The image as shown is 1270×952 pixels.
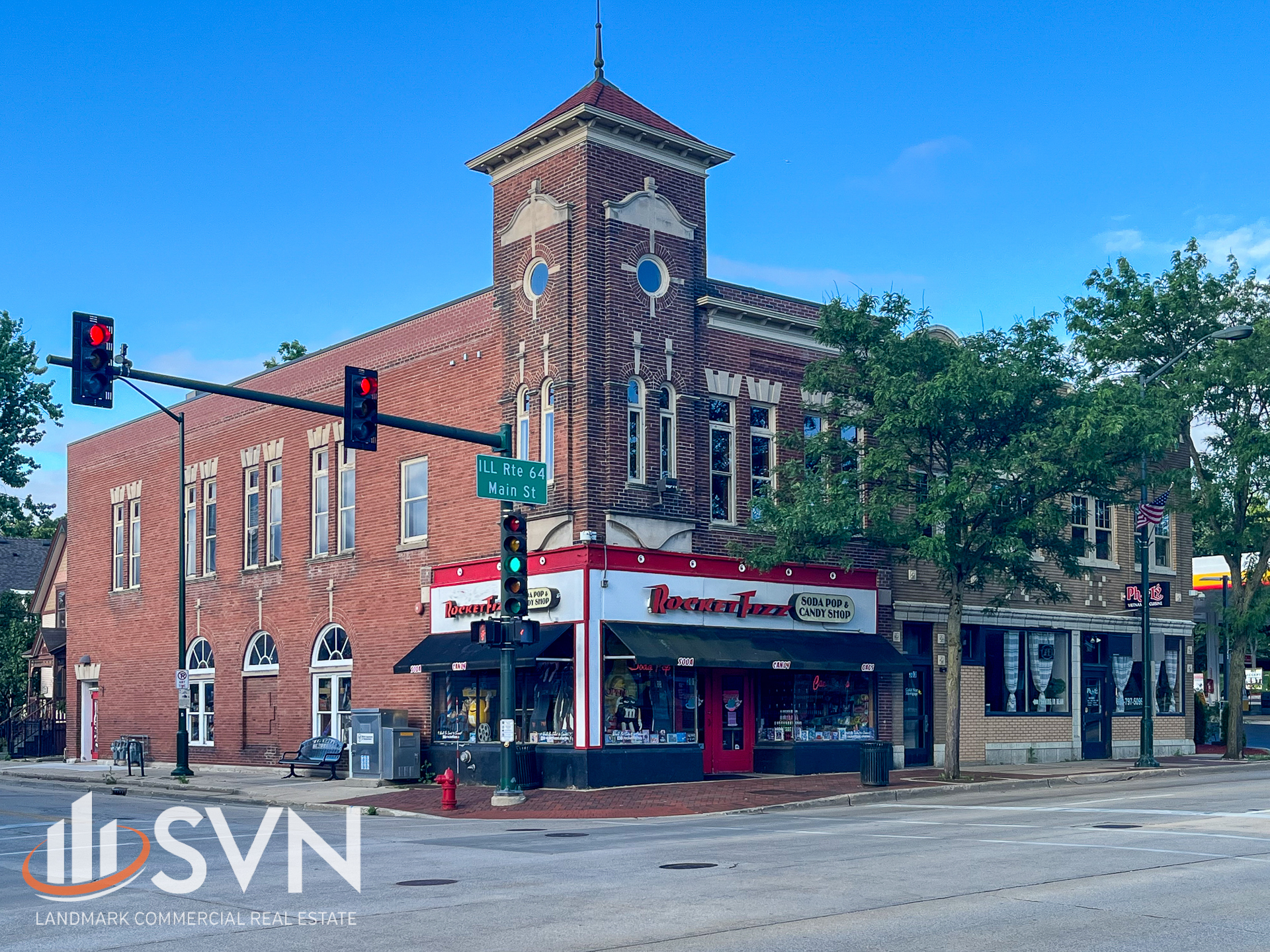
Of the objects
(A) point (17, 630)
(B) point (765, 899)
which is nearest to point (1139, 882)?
(B) point (765, 899)

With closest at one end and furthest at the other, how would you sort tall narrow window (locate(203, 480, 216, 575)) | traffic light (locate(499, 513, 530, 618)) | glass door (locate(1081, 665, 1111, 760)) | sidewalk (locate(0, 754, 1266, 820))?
traffic light (locate(499, 513, 530, 618)) → sidewalk (locate(0, 754, 1266, 820)) → glass door (locate(1081, 665, 1111, 760)) → tall narrow window (locate(203, 480, 216, 575))

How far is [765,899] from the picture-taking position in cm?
1191

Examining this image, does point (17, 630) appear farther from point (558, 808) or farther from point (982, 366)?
point (982, 366)

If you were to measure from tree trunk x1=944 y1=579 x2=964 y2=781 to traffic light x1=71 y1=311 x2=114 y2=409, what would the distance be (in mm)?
17244

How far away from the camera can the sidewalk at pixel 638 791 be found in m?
23.1

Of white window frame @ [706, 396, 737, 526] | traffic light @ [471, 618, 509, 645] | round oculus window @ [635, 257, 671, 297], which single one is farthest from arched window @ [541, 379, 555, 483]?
traffic light @ [471, 618, 509, 645]

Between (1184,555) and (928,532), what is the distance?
14700 mm

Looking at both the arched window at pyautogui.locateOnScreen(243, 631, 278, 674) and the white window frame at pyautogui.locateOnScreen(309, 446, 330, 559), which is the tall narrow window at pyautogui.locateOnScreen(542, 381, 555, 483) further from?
the arched window at pyautogui.locateOnScreen(243, 631, 278, 674)

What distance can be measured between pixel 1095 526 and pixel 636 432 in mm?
16454

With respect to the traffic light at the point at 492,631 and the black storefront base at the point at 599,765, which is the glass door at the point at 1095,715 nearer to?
the black storefront base at the point at 599,765

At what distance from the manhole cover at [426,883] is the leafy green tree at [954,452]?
14.4 metres

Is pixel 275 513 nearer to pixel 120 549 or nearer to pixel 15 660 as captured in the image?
pixel 120 549

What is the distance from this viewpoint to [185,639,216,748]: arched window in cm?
3906

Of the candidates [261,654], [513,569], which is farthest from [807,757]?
[261,654]
